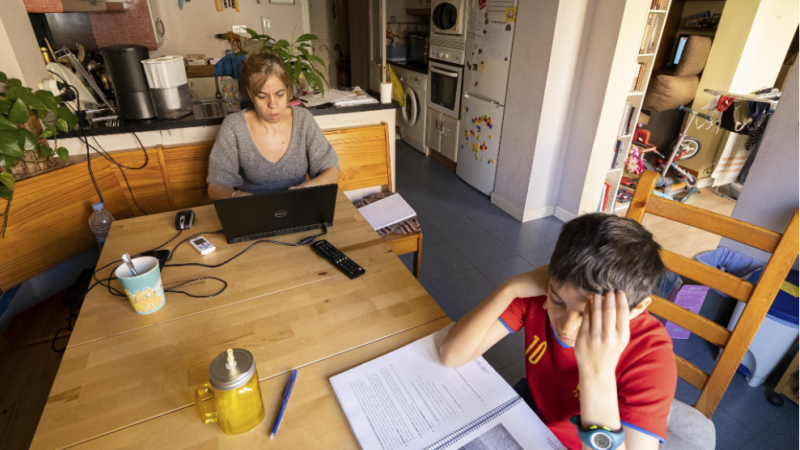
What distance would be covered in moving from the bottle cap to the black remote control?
0.48 metres

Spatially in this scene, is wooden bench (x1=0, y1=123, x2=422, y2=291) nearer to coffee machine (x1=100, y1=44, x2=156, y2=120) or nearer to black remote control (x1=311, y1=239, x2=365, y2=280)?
coffee machine (x1=100, y1=44, x2=156, y2=120)

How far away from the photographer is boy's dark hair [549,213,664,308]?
697mm

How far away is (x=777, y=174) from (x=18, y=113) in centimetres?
279

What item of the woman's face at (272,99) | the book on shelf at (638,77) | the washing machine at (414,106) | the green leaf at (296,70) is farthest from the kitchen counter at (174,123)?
the washing machine at (414,106)

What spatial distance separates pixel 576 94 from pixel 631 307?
2.36 m

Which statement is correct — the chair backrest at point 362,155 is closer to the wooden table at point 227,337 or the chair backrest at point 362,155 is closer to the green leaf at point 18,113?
the wooden table at point 227,337

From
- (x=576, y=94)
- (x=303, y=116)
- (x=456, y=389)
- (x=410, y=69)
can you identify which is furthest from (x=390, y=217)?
(x=410, y=69)

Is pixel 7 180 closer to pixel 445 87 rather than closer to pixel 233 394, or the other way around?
pixel 233 394

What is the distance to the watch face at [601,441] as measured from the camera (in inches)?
26.3

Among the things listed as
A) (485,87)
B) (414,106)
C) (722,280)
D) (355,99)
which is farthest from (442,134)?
(722,280)

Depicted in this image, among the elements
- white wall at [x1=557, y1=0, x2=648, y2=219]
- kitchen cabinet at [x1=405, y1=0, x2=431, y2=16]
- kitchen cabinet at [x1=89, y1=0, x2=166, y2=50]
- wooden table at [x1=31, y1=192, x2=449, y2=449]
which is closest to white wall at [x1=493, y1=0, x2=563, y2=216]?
white wall at [x1=557, y1=0, x2=648, y2=219]

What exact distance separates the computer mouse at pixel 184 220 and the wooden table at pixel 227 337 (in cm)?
7

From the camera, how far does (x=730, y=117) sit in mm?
3057

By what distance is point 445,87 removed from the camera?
12.3 ft
